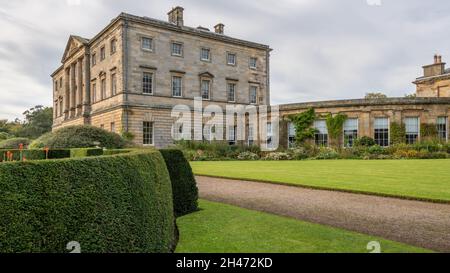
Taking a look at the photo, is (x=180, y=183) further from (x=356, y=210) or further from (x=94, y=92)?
(x=94, y=92)

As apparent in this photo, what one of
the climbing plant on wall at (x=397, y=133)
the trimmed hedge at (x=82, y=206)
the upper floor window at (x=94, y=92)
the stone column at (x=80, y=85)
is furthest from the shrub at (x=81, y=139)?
the stone column at (x=80, y=85)

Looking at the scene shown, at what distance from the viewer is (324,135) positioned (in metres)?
27.5

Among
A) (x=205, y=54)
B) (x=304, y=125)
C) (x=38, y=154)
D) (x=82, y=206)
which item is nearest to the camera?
(x=82, y=206)

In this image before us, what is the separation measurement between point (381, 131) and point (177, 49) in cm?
1925

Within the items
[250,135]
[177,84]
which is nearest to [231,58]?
[177,84]

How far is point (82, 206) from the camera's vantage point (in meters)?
3.22

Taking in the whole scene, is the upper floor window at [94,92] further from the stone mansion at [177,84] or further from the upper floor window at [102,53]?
the upper floor window at [102,53]

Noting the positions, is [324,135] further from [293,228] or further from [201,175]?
[293,228]

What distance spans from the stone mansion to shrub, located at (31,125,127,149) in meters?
11.9

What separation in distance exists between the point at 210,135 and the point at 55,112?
92.0ft
